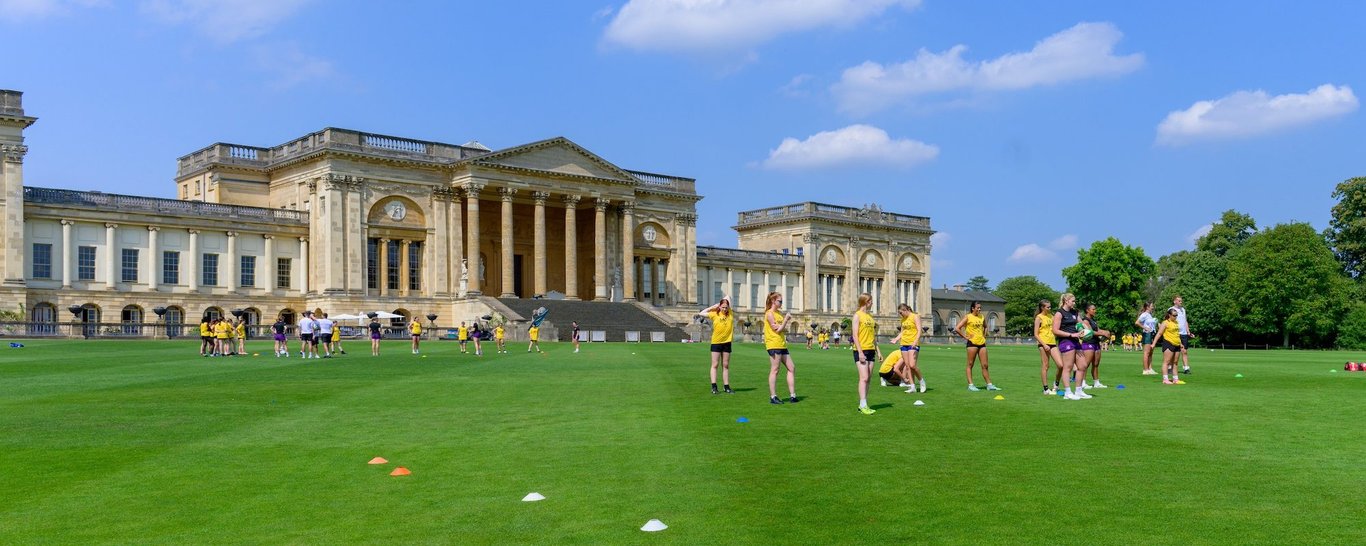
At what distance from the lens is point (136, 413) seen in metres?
18.7

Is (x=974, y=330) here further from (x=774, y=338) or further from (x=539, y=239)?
(x=539, y=239)

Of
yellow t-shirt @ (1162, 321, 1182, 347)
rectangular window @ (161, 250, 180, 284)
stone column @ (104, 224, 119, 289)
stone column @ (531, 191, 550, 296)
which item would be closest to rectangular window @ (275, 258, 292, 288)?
rectangular window @ (161, 250, 180, 284)

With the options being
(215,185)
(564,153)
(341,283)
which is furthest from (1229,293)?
(215,185)

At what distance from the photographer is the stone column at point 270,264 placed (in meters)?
80.8

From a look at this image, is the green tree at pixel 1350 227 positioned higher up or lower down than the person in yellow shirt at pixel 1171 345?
higher up

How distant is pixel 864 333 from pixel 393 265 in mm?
68357

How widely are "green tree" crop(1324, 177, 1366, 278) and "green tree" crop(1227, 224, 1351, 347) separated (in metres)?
11.5

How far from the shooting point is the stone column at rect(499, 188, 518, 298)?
85.6 meters

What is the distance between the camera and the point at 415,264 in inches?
3378

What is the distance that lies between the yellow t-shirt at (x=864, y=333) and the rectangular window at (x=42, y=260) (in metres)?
65.0

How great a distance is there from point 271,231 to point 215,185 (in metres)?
6.30

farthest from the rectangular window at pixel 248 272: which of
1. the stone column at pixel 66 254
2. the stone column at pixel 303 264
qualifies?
the stone column at pixel 66 254

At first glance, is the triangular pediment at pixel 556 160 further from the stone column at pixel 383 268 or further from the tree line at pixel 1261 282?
the tree line at pixel 1261 282

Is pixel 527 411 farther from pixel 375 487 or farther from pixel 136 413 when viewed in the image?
pixel 375 487
